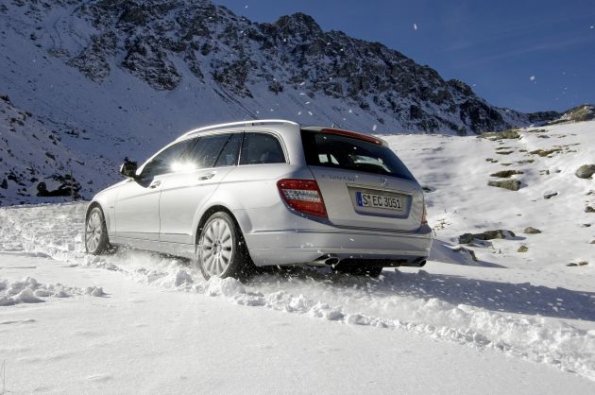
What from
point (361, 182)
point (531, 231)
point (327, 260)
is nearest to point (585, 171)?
point (531, 231)

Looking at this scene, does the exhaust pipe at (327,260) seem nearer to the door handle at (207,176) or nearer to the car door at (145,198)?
the door handle at (207,176)

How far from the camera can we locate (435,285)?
5188 millimetres

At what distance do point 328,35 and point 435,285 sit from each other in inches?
5337

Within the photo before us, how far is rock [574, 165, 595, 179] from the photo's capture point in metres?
14.7

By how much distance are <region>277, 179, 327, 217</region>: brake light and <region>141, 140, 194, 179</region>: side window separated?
208 centimetres

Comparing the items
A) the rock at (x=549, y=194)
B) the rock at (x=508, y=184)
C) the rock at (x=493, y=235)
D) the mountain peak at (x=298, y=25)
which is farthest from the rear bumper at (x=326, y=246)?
the mountain peak at (x=298, y=25)

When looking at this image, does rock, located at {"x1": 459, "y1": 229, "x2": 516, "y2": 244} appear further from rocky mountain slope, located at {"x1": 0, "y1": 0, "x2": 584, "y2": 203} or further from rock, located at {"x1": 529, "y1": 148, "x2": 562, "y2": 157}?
rocky mountain slope, located at {"x1": 0, "y1": 0, "x2": 584, "y2": 203}

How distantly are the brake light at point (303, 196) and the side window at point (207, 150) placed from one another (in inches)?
52.1

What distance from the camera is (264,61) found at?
330 feet

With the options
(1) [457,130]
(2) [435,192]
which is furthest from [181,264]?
(1) [457,130]

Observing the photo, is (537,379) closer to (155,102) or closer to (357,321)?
(357,321)

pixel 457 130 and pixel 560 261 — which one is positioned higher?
pixel 457 130

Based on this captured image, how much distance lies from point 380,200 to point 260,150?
1.26 metres

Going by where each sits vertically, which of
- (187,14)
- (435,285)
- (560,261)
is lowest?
(560,261)
